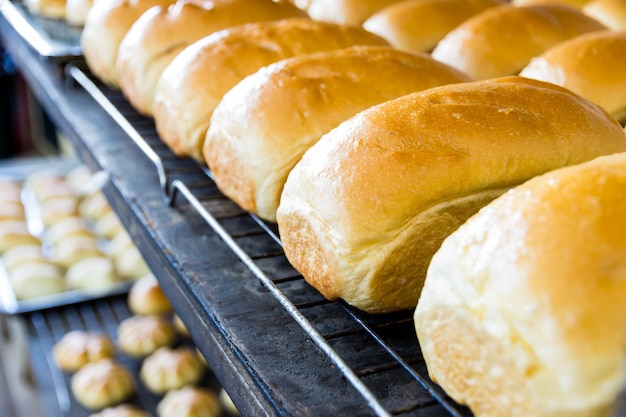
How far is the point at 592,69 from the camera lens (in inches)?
65.3

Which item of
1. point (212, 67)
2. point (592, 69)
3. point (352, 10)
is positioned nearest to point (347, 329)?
point (212, 67)

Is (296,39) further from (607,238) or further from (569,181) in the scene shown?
(607,238)

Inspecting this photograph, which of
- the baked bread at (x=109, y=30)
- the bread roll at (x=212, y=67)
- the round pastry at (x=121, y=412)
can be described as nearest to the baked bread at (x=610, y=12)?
the bread roll at (x=212, y=67)

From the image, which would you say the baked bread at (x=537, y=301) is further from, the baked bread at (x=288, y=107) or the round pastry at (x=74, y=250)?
the round pastry at (x=74, y=250)

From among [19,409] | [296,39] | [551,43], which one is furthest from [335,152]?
[19,409]

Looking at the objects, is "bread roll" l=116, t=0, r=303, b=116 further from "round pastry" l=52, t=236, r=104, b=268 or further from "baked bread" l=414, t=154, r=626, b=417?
"baked bread" l=414, t=154, r=626, b=417

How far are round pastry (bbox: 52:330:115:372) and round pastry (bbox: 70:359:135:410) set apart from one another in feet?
0.12

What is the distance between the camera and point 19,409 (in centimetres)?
234

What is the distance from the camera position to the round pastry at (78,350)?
98.2 inches

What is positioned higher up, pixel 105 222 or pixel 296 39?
pixel 296 39

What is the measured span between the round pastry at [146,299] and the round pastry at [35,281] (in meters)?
0.32

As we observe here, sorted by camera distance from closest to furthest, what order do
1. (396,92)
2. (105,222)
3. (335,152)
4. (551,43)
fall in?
(335,152) → (396,92) → (551,43) → (105,222)

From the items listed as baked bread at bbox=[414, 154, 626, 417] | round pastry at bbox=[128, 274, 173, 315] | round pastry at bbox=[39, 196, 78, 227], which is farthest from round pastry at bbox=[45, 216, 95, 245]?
baked bread at bbox=[414, 154, 626, 417]

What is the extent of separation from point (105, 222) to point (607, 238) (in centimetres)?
298
